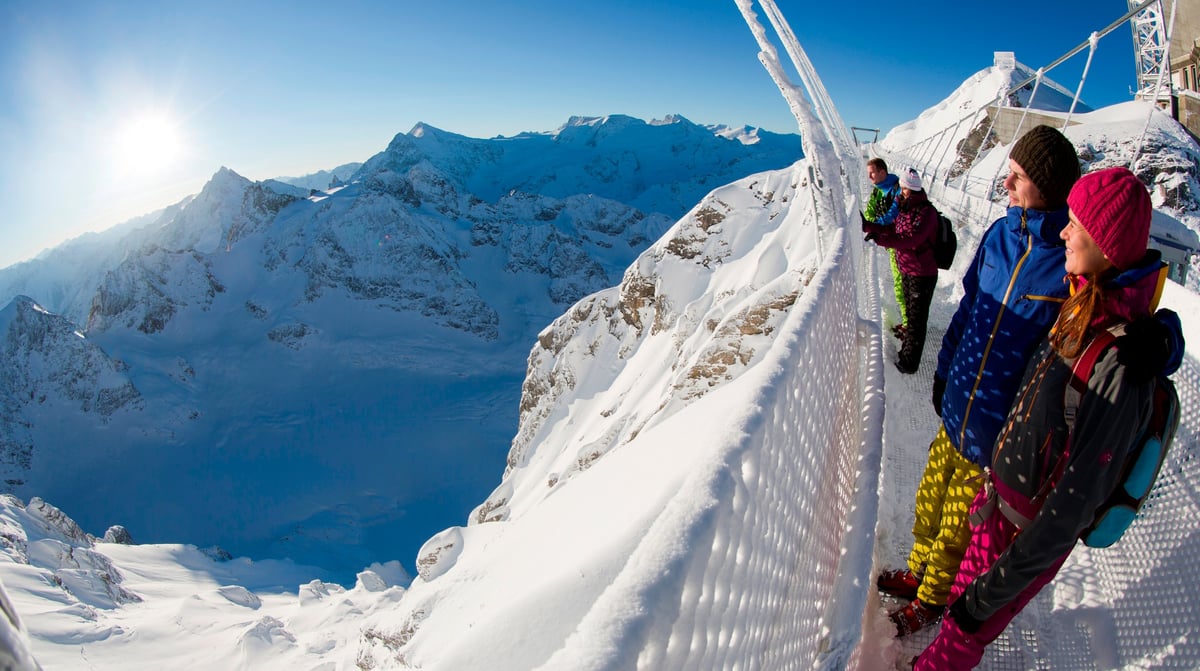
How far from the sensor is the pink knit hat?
1.70 meters

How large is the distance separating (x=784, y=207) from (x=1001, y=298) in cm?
3105

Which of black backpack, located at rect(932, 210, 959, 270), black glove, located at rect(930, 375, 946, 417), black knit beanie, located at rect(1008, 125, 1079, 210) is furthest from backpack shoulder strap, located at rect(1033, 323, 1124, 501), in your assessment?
black backpack, located at rect(932, 210, 959, 270)

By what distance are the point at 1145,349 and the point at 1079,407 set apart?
0.77 ft

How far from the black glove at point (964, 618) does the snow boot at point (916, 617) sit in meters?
0.43

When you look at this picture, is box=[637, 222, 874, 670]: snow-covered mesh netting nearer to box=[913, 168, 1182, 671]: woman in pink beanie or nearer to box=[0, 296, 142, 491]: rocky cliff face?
box=[913, 168, 1182, 671]: woman in pink beanie

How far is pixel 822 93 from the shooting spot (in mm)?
5703

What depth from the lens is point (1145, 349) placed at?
1.59 meters

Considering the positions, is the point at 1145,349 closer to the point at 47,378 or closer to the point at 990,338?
the point at 990,338

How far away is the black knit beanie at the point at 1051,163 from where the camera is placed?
2205mm

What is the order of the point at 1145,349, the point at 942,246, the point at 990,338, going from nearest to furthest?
the point at 1145,349, the point at 990,338, the point at 942,246

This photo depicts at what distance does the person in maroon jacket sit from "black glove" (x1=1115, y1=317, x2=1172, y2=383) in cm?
320

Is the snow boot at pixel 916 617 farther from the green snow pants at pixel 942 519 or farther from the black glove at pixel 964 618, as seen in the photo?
the black glove at pixel 964 618

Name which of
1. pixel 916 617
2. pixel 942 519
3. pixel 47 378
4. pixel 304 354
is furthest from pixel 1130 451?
pixel 47 378

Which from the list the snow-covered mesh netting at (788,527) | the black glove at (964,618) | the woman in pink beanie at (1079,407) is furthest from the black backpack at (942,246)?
the black glove at (964,618)
